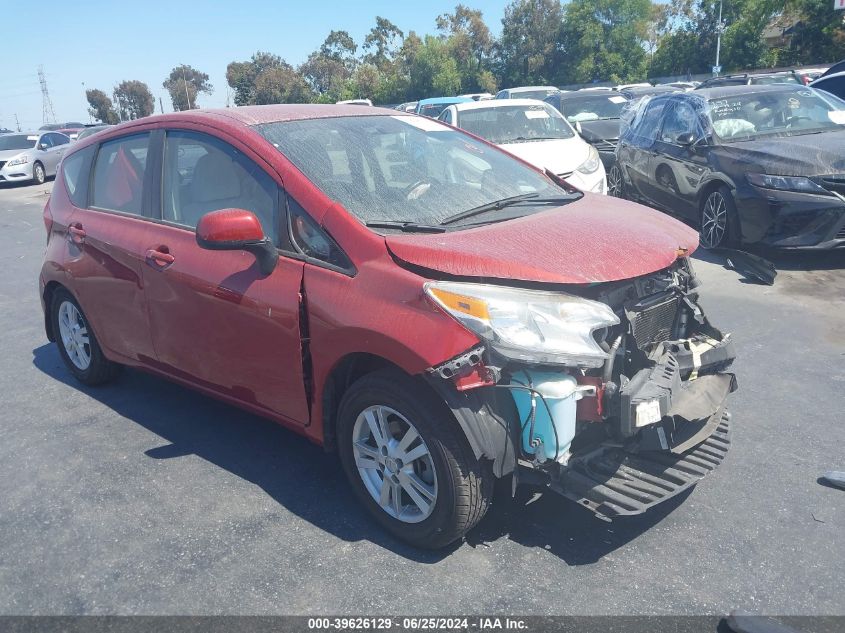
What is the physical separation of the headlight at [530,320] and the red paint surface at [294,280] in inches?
2.3

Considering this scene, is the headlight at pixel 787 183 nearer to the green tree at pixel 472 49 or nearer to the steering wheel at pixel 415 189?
the steering wheel at pixel 415 189

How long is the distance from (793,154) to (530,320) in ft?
18.4

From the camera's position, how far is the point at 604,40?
2393 inches

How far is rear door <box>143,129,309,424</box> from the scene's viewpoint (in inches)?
133

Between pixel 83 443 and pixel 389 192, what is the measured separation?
7.73 ft

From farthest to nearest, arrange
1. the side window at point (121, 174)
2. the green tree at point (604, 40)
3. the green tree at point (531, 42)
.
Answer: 1. the green tree at point (531, 42)
2. the green tree at point (604, 40)
3. the side window at point (121, 174)

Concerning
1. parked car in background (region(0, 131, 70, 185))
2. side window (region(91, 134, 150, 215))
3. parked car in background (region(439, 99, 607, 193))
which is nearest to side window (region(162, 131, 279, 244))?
side window (region(91, 134, 150, 215))

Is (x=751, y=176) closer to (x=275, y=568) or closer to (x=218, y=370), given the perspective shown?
(x=218, y=370)

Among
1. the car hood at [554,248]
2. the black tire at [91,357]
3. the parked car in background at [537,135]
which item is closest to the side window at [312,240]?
the car hood at [554,248]

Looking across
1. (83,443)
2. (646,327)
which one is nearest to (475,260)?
(646,327)

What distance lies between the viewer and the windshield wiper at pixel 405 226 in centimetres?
325

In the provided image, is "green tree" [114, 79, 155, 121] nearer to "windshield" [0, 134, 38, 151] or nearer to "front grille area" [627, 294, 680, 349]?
"windshield" [0, 134, 38, 151]

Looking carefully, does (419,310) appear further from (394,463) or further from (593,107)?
(593,107)

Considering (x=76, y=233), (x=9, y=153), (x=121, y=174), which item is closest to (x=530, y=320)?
(x=121, y=174)
